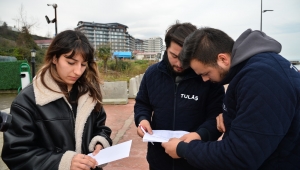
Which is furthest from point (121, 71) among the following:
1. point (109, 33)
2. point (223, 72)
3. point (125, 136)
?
point (109, 33)

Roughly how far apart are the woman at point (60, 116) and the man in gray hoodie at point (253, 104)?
30.8 inches

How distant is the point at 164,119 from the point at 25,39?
23.3m

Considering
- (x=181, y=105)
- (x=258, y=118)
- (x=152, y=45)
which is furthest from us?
(x=152, y=45)

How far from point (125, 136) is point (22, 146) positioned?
3.45m

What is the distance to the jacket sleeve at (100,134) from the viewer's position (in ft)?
5.76

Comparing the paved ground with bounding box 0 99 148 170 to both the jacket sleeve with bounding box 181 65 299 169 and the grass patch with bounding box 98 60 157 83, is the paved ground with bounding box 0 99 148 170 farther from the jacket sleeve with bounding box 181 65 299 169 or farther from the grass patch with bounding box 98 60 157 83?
the grass patch with bounding box 98 60 157 83

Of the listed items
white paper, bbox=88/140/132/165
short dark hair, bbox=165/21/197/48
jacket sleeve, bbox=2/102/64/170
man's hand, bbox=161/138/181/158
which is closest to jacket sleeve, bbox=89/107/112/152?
white paper, bbox=88/140/132/165

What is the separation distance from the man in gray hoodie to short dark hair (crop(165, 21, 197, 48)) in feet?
1.50

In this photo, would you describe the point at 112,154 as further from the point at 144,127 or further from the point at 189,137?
the point at 189,137

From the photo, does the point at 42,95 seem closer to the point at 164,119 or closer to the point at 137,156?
the point at 164,119

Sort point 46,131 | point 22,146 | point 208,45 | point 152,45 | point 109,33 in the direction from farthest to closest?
1. point 152,45
2. point 109,33
3. point 46,131
4. point 22,146
5. point 208,45

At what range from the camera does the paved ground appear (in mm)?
3445

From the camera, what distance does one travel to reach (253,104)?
1002mm

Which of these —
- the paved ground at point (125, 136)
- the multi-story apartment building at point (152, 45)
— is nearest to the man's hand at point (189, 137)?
the paved ground at point (125, 136)
